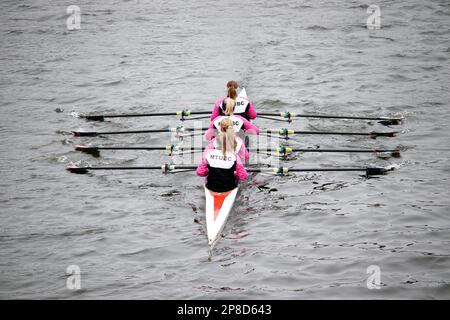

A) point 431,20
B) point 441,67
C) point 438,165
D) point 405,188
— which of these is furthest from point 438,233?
point 431,20

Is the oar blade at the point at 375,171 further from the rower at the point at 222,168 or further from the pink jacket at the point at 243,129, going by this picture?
the rower at the point at 222,168

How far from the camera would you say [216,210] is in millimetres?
13477

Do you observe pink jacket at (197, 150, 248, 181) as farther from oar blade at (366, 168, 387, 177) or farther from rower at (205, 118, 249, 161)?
oar blade at (366, 168, 387, 177)

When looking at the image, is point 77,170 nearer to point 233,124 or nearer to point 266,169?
point 233,124

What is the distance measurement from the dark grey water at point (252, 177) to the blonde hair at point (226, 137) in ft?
6.05

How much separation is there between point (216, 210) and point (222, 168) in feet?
3.60

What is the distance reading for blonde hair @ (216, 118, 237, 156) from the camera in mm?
13258

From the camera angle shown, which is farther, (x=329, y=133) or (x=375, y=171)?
(x=329, y=133)

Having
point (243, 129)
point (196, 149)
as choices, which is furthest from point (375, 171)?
point (196, 149)

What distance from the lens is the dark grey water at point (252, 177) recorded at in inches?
468

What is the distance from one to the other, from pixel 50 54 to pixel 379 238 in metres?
22.1

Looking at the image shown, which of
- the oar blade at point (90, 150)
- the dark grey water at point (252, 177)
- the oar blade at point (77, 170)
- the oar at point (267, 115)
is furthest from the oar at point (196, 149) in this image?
the oar at point (267, 115)
